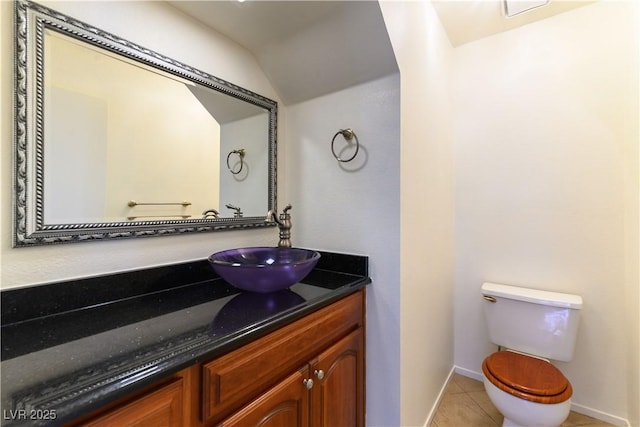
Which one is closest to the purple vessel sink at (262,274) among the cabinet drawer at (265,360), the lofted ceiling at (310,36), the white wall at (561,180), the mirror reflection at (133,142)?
the cabinet drawer at (265,360)

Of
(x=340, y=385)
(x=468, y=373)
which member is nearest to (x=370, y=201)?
(x=340, y=385)

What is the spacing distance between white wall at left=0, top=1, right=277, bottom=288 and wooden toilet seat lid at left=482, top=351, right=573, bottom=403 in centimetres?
138

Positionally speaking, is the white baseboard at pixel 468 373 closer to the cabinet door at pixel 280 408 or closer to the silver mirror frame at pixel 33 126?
the cabinet door at pixel 280 408

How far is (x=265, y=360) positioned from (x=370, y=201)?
2.67 ft

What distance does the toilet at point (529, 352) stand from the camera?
4.12 ft

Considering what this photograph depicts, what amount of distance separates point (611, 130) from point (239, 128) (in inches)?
82.7

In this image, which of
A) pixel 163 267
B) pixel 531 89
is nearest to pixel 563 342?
pixel 531 89

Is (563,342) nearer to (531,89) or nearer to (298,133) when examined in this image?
(531,89)

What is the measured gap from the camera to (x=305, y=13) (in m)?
1.19

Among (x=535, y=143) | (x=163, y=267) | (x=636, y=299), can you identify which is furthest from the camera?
(x=535, y=143)

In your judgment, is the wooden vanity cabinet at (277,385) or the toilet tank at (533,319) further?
the toilet tank at (533,319)

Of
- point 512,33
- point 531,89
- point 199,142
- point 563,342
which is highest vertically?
→ point 512,33

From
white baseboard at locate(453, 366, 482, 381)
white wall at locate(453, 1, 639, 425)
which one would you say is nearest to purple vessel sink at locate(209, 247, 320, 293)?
white wall at locate(453, 1, 639, 425)

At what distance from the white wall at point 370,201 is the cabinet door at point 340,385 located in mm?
89
